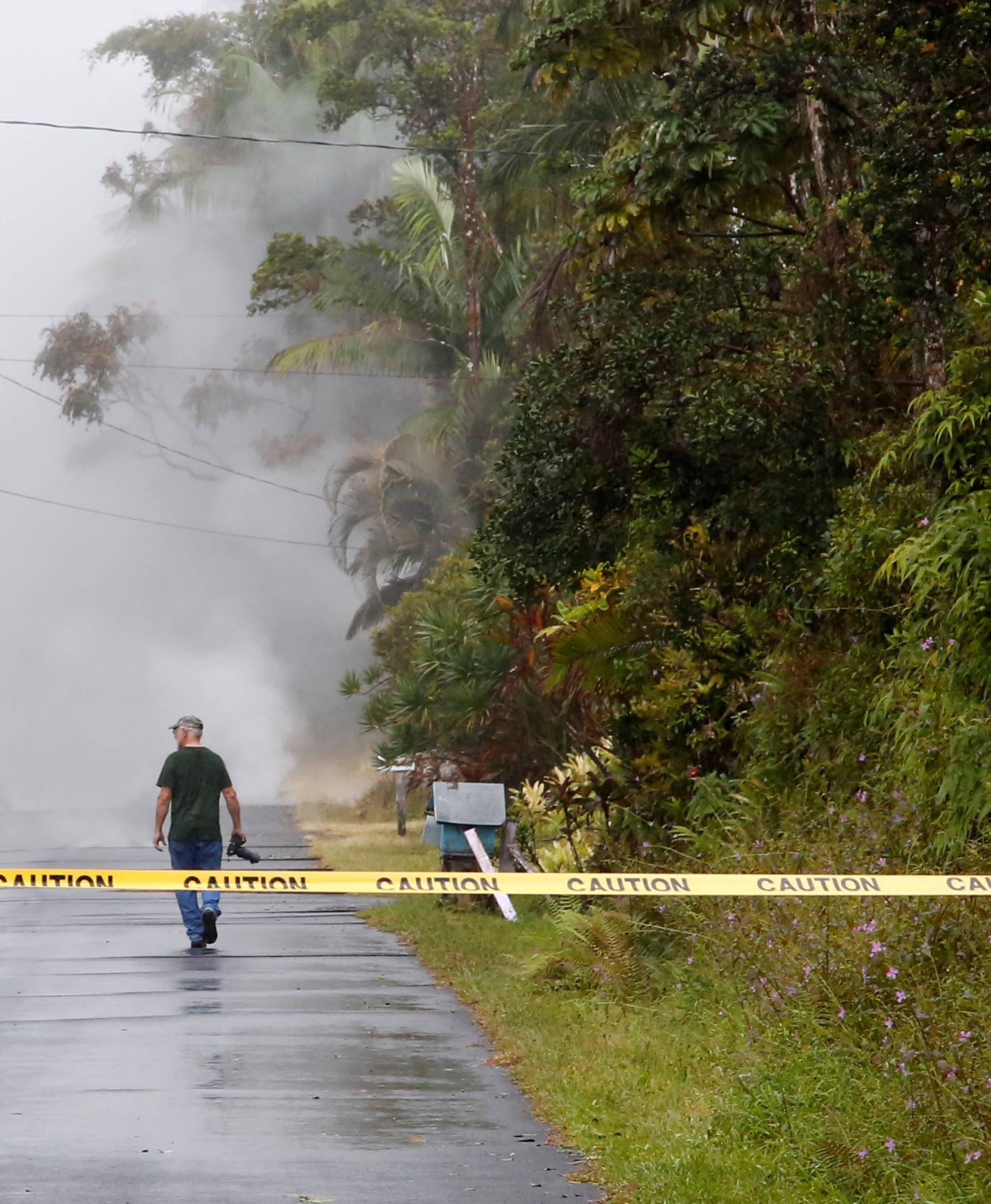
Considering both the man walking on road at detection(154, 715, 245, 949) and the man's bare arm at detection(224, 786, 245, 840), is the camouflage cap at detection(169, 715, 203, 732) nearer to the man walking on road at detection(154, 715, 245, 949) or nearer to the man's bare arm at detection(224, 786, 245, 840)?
the man walking on road at detection(154, 715, 245, 949)

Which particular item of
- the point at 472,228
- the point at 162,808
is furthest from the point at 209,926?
the point at 472,228

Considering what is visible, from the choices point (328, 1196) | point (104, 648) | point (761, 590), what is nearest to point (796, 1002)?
point (328, 1196)

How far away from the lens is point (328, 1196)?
7.19 m

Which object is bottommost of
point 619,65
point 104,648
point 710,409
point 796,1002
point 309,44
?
point 796,1002

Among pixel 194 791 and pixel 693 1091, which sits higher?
pixel 194 791

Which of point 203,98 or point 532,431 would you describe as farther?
point 203,98

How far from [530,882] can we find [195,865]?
8.30 m

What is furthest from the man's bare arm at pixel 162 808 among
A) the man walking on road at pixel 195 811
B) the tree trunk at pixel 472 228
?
the tree trunk at pixel 472 228

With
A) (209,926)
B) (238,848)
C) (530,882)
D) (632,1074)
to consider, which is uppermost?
(238,848)

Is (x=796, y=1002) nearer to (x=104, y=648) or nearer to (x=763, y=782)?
(x=763, y=782)

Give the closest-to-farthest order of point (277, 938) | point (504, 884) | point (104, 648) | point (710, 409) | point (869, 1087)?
point (869, 1087) → point (504, 884) → point (710, 409) → point (277, 938) → point (104, 648)

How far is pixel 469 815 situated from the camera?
18672 millimetres

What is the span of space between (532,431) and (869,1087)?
25.5ft

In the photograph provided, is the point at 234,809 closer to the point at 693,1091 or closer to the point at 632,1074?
the point at 632,1074
